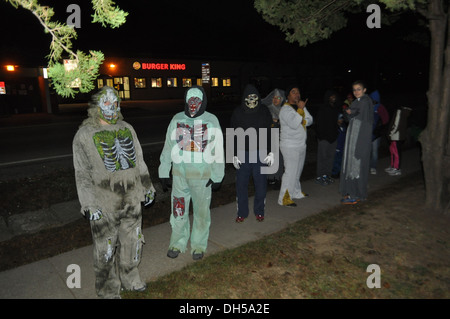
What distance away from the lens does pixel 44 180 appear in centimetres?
751

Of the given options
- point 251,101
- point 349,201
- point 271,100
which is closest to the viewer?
point 251,101

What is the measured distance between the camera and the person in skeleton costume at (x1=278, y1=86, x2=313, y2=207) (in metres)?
5.74

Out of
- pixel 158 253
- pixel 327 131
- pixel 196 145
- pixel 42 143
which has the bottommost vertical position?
pixel 158 253

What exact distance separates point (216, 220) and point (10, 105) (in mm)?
22235

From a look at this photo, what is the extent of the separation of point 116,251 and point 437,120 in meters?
5.23

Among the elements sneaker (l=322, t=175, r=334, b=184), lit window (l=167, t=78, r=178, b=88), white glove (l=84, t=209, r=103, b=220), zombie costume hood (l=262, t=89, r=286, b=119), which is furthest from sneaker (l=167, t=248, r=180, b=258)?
lit window (l=167, t=78, r=178, b=88)

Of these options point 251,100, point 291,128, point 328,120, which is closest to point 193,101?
point 251,100

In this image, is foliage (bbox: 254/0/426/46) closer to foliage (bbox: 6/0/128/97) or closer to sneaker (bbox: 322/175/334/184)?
foliage (bbox: 6/0/128/97)

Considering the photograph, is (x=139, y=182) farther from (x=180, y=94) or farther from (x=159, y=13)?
(x=159, y=13)

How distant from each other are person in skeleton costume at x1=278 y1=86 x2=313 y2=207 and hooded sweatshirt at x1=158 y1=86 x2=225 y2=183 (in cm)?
196

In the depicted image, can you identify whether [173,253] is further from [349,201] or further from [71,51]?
[349,201]

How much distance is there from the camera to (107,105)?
10.9 ft

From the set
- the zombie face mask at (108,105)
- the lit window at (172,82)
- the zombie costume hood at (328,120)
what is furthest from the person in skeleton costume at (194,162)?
the lit window at (172,82)

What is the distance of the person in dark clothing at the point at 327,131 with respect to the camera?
279 inches
